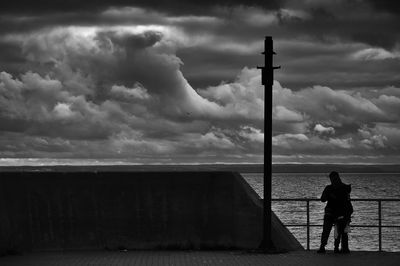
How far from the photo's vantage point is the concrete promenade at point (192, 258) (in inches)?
558

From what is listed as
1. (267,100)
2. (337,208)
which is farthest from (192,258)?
(267,100)

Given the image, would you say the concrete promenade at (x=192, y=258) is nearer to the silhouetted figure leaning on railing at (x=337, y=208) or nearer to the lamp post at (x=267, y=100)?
the silhouetted figure leaning on railing at (x=337, y=208)

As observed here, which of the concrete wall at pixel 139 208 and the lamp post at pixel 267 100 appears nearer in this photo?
the concrete wall at pixel 139 208

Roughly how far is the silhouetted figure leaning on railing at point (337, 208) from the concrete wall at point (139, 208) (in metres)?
1.49

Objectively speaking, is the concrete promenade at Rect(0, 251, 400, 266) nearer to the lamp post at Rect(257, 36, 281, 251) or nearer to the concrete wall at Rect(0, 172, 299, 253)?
the concrete wall at Rect(0, 172, 299, 253)

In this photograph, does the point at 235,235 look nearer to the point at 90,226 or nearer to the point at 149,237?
the point at 149,237

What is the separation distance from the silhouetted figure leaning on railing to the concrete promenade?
539 mm

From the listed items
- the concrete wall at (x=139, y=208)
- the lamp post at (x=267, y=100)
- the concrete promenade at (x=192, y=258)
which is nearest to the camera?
the concrete promenade at (x=192, y=258)

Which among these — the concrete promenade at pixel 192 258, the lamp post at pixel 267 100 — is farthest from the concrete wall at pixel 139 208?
the lamp post at pixel 267 100

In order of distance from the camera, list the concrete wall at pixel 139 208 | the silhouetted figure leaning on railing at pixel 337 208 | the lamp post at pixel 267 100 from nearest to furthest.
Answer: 1. the concrete wall at pixel 139 208
2. the lamp post at pixel 267 100
3. the silhouetted figure leaning on railing at pixel 337 208

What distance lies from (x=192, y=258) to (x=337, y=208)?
11.0 feet

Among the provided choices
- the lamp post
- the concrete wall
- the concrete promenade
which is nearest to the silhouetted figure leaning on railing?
the concrete promenade

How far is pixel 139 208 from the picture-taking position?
52.6 feet

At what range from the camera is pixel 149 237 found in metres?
16.0
